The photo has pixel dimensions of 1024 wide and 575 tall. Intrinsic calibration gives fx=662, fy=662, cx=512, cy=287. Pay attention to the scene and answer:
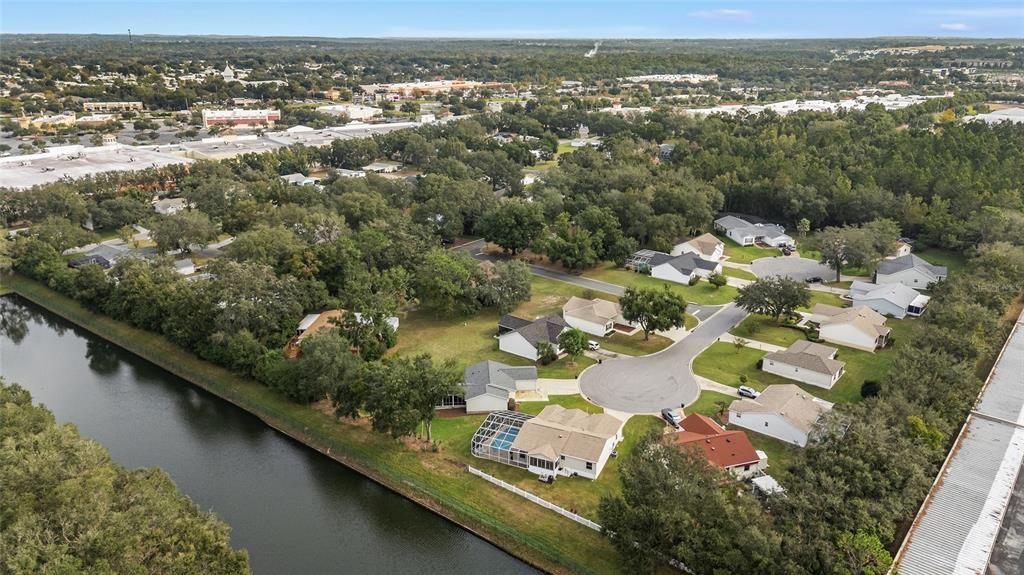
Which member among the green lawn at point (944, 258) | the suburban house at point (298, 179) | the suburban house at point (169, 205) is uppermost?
the suburban house at point (298, 179)

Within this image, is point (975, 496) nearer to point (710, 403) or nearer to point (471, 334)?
point (710, 403)

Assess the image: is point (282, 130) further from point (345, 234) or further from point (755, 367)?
point (755, 367)

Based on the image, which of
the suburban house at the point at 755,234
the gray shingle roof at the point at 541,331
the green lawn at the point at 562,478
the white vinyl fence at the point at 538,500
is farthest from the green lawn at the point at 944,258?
the white vinyl fence at the point at 538,500

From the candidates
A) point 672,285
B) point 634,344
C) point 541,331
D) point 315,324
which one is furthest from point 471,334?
point 672,285

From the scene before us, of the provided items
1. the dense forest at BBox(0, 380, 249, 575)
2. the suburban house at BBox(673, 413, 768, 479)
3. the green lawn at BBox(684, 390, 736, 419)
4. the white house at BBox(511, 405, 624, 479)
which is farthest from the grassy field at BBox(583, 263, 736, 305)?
the dense forest at BBox(0, 380, 249, 575)

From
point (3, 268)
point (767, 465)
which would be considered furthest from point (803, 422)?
point (3, 268)

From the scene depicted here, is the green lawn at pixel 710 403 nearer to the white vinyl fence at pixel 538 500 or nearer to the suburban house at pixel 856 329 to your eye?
the white vinyl fence at pixel 538 500
